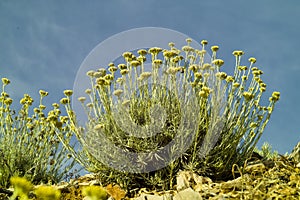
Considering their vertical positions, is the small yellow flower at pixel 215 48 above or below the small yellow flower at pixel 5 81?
below

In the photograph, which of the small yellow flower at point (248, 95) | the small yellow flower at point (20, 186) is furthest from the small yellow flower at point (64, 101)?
the small yellow flower at point (20, 186)

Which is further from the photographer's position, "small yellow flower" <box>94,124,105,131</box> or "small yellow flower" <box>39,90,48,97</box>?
"small yellow flower" <box>39,90,48,97</box>

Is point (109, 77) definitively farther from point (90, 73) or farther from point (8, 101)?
point (8, 101)

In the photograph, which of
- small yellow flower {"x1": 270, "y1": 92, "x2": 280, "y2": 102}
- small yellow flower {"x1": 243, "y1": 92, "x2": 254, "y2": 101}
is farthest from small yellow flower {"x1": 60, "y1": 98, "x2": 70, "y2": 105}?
small yellow flower {"x1": 270, "y1": 92, "x2": 280, "y2": 102}

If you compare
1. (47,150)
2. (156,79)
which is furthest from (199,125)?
(47,150)

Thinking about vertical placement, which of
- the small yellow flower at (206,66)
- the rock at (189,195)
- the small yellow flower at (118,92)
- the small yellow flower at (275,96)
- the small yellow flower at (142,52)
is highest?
the small yellow flower at (142,52)

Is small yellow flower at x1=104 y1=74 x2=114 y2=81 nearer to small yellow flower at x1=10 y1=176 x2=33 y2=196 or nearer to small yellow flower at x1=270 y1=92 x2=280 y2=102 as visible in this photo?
small yellow flower at x1=270 y1=92 x2=280 y2=102

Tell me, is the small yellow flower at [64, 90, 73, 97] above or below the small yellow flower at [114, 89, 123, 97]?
above

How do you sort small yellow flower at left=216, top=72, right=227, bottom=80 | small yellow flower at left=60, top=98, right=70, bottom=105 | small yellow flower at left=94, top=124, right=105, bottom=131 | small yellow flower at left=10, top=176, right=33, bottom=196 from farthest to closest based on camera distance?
small yellow flower at left=60, top=98, right=70, bottom=105 < small yellow flower at left=216, top=72, right=227, bottom=80 < small yellow flower at left=94, top=124, right=105, bottom=131 < small yellow flower at left=10, top=176, right=33, bottom=196

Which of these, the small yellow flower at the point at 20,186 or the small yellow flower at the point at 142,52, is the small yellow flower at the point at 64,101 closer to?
the small yellow flower at the point at 142,52

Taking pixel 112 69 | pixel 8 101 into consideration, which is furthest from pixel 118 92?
pixel 8 101

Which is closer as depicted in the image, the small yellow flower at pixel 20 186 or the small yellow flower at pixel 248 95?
the small yellow flower at pixel 20 186
